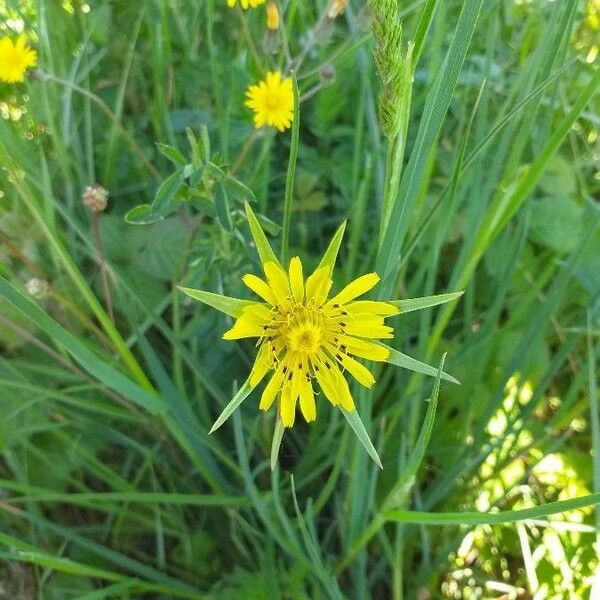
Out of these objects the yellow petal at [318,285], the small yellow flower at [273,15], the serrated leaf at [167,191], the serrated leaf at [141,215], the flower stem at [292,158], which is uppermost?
the small yellow flower at [273,15]

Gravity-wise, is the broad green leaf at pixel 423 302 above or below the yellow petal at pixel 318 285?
below

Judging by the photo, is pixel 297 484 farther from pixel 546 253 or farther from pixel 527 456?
pixel 546 253

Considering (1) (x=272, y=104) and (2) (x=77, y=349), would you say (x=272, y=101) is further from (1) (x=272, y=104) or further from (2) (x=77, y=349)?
(2) (x=77, y=349)

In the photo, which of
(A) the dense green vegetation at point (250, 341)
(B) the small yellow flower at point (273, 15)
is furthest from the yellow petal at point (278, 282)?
(B) the small yellow flower at point (273, 15)

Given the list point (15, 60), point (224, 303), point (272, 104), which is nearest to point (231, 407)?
point (224, 303)

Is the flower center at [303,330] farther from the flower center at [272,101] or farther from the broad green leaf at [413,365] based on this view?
the flower center at [272,101]

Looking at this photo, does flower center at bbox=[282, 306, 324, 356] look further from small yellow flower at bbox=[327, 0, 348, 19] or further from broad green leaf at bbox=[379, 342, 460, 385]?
small yellow flower at bbox=[327, 0, 348, 19]
